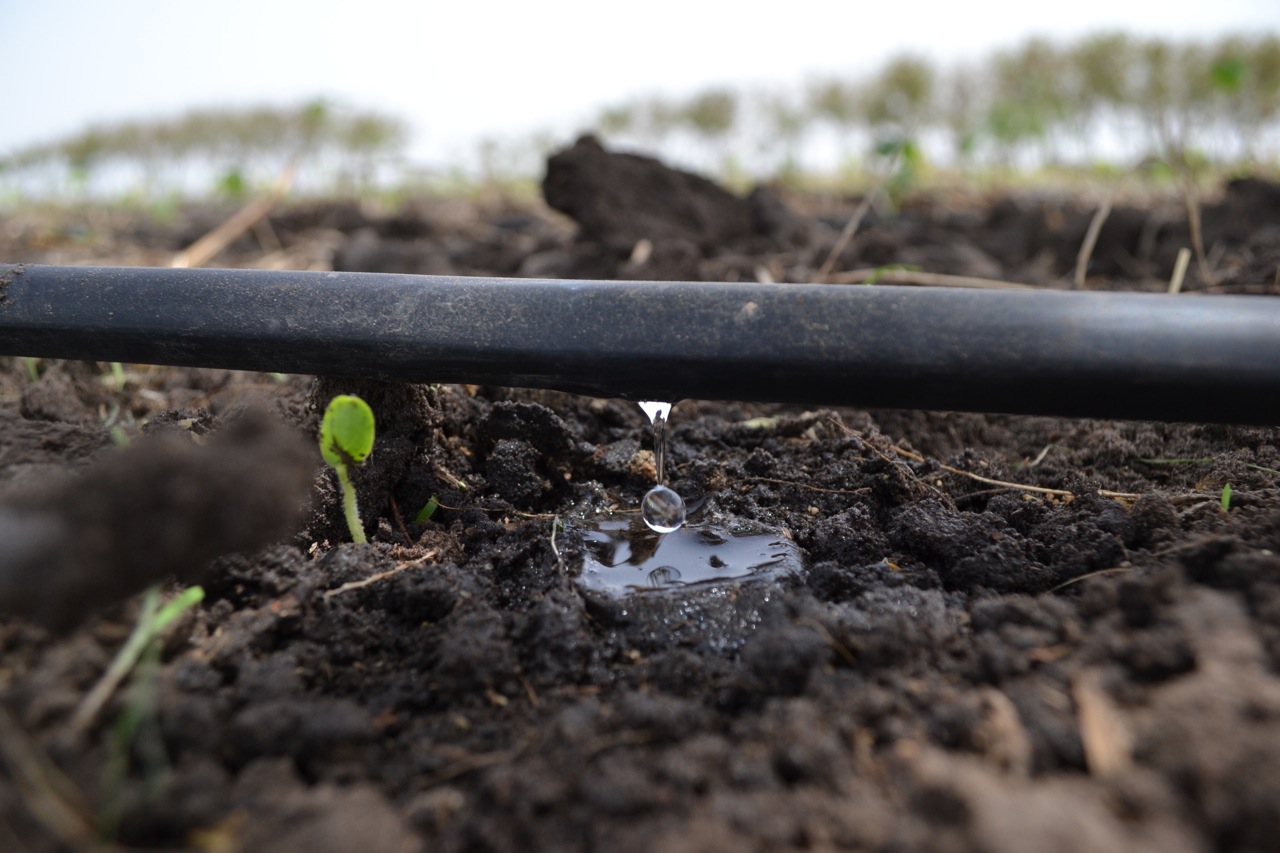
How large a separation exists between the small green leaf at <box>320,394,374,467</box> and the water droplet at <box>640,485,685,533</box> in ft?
1.39

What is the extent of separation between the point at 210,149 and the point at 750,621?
8515mm

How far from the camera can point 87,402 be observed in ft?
6.10

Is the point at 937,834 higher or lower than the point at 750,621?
higher

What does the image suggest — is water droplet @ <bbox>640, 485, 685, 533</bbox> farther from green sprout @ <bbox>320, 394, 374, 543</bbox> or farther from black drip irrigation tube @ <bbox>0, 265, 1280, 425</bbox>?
green sprout @ <bbox>320, 394, 374, 543</bbox>

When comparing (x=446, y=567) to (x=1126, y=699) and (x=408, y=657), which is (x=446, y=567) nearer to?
(x=408, y=657)

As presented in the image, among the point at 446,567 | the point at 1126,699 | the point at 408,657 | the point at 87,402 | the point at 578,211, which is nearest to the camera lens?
the point at 1126,699

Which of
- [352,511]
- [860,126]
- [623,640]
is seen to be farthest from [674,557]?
[860,126]

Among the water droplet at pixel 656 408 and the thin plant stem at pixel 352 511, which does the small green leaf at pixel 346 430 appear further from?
the water droplet at pixel 656 408

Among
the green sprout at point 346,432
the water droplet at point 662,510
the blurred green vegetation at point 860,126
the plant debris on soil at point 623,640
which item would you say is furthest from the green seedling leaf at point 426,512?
the blurred green vegetation at point 860,126

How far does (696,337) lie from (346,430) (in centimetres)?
47

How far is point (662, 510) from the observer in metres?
1.30

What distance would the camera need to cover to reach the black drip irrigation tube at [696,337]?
1005 millimetres

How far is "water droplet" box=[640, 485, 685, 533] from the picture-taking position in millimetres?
1304

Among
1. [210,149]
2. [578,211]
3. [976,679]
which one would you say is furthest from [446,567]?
[210,149]
